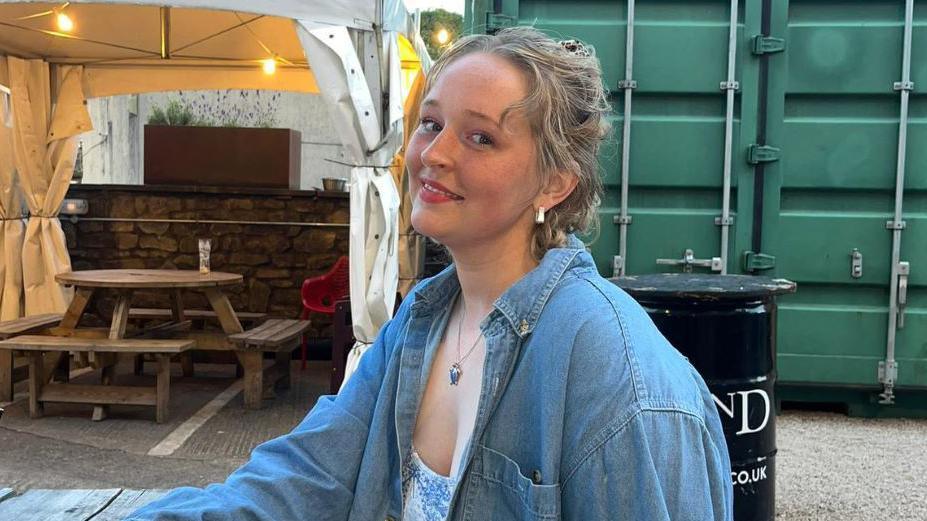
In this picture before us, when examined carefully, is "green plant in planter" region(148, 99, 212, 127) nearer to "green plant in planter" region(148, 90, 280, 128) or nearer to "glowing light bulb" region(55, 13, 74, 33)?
"green plant in planter" region(148, 90, 280, 128)

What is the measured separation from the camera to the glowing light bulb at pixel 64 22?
19.5 ft

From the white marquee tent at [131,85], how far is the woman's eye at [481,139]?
3756 millimetres

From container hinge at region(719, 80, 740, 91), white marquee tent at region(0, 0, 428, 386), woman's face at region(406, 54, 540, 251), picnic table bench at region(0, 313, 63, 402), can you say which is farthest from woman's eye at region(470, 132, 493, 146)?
picnic table bench at region(0, 313, 63, 402)

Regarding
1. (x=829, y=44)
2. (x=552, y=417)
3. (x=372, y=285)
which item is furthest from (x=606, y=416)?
(x=829, y=44)

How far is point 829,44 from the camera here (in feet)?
15.8

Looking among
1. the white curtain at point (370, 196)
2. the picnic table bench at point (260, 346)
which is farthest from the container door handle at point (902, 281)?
the picnic table bench at point (260, 346)

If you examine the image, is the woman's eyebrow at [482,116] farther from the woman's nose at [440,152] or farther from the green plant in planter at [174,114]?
the green plant in planter at [174,114]

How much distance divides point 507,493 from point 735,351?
1.88 metres

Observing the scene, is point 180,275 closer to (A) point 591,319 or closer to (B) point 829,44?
(B) point 829,44

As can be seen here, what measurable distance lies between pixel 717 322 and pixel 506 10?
101 inches

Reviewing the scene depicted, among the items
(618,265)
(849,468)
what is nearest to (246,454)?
(618,265)

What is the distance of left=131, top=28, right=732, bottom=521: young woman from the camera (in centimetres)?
94

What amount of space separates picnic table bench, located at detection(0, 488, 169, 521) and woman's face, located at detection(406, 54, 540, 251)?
848 mm

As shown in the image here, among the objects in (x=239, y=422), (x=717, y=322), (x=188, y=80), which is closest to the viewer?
(x=717, y=322)
